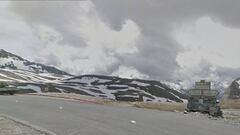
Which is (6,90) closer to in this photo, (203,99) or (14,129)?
(203,99)

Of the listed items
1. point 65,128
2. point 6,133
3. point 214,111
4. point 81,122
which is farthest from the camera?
point 214,111

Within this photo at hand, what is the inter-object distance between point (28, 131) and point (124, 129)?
4.42 meters

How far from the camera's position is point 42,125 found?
2152cm

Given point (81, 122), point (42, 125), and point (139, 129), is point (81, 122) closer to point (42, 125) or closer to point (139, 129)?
point (42, 125)

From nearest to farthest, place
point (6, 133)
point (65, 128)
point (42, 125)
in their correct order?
point (6, 133) → point (65, 128) → point (42, 125)

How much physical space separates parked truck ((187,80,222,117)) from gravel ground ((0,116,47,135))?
79.5 ft

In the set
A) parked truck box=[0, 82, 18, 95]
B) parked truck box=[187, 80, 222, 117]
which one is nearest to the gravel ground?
parked truck box=[187, 80, 222, 117]

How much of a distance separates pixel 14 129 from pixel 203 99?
27046mm

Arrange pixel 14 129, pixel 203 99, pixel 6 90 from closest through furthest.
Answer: pixel 14 129
pixel 203 99
pixel 6 90

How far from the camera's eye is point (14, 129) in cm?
1914

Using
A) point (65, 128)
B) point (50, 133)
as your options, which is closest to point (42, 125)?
point (65, 128)

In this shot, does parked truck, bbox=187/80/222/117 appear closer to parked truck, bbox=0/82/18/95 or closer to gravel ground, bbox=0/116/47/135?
gravel ground, bbox=0/116/47/135

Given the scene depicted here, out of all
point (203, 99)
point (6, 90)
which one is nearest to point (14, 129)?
point (203, 99)

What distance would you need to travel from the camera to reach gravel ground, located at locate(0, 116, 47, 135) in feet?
59.0
